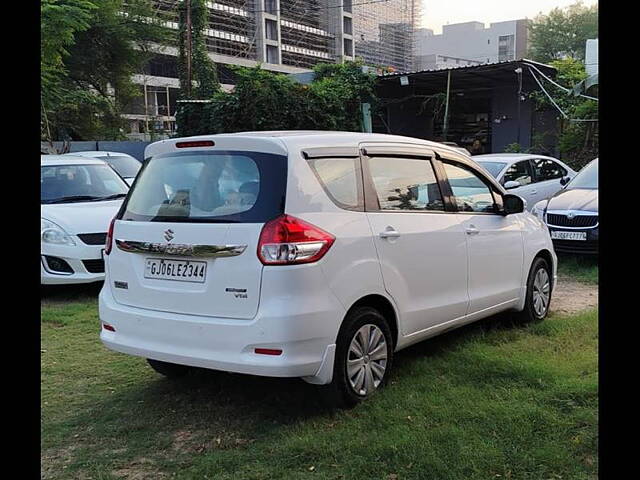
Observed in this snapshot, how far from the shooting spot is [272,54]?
248 feet

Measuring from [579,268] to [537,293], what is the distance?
3000mm

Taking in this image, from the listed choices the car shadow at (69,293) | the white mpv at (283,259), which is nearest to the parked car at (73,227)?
the car shadow at (69,293)

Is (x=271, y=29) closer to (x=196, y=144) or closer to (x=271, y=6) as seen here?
(x=271, y=6)

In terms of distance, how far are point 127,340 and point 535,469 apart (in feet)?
8.31

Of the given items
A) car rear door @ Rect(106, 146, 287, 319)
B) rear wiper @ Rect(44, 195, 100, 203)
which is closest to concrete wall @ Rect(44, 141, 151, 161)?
rear wiper @ Rect(44, 195, 100, 203)

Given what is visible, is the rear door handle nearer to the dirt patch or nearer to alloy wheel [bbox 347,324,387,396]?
alloy wheel [bbox 347,324,387,396]

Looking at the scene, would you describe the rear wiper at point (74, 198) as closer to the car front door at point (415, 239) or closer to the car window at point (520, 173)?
the car front door at point (415, 239)

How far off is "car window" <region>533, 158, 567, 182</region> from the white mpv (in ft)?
23.9

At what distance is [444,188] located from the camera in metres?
5.03

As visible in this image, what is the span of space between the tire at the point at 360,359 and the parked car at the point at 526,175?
6820 mm

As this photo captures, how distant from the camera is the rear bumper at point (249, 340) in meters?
3.65

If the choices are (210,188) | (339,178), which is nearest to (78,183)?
(210,188)
